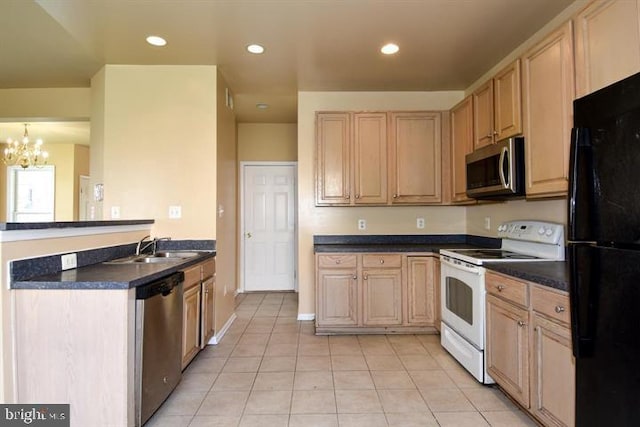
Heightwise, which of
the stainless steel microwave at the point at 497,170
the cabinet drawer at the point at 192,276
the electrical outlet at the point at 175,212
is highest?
the stainless steel microwave at the point at 497,170

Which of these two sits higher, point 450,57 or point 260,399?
point 450,57

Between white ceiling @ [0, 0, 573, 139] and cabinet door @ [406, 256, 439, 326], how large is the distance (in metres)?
1.95

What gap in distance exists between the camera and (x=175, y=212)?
10.8 feet

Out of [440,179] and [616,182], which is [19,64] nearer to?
[440,179]

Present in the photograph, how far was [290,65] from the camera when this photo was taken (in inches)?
131

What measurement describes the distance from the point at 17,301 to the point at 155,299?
628 mm

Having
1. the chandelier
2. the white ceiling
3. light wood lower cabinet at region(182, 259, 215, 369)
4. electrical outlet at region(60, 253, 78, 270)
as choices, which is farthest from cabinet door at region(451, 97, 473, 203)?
the chandelier

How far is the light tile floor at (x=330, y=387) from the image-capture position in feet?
6.73

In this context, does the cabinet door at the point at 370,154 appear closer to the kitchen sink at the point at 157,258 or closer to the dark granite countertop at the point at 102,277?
the kitchen sink at the point at 157,258

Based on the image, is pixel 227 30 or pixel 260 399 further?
pixel 227 30

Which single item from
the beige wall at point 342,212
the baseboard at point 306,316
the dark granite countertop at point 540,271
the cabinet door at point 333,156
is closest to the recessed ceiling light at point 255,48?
the cabinet door at point 333,156

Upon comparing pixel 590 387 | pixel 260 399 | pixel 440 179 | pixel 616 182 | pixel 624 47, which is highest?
pixel 624 47

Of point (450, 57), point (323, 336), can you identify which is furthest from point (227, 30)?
point (323, 336)

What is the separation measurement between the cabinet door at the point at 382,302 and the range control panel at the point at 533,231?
1.04 meters
